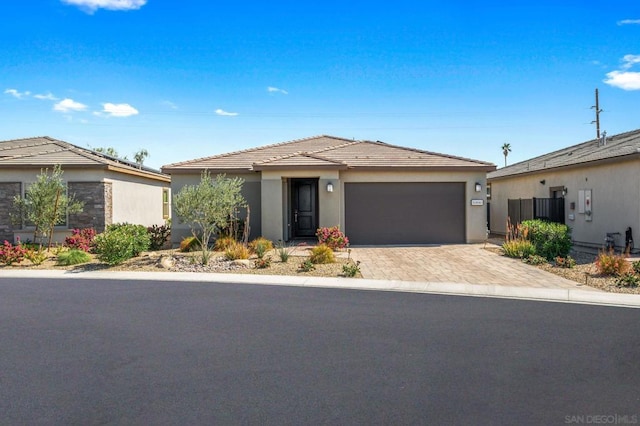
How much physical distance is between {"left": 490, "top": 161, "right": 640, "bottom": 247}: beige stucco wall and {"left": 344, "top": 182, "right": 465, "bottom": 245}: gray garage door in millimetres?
4711

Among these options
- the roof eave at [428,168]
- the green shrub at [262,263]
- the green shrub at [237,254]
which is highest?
the roof eave at [428,168]

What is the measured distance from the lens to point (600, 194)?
18.7 m

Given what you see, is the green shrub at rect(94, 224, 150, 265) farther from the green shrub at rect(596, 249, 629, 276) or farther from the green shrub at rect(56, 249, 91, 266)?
the green shrub at rect(596, 249, 629, 276)

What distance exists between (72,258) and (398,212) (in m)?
11.6

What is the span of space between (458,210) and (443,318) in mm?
12634

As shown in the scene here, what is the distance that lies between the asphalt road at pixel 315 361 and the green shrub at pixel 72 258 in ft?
17.7

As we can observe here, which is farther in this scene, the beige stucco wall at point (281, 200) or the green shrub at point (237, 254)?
the beige stucco wall at point (281, 200)

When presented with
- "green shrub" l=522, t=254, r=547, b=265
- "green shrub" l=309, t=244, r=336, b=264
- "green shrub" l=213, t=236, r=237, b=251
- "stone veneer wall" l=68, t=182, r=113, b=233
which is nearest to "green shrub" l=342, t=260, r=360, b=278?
"green shrub" l=309, t=244, r=336, b=264

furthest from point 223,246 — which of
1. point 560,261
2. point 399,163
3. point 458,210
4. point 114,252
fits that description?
point 560,261

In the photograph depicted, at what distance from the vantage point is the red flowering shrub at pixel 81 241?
59.4 feet

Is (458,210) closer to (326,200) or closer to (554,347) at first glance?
(326,200)

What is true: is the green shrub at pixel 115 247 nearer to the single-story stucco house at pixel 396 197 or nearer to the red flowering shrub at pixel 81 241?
the red flowering shrub at pixel 81 241

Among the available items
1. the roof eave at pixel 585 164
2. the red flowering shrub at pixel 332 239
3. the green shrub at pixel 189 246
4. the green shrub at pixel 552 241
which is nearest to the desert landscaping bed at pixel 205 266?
the red flowering shrub at pixel 332 239

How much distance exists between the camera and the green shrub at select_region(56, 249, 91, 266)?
15477mm
